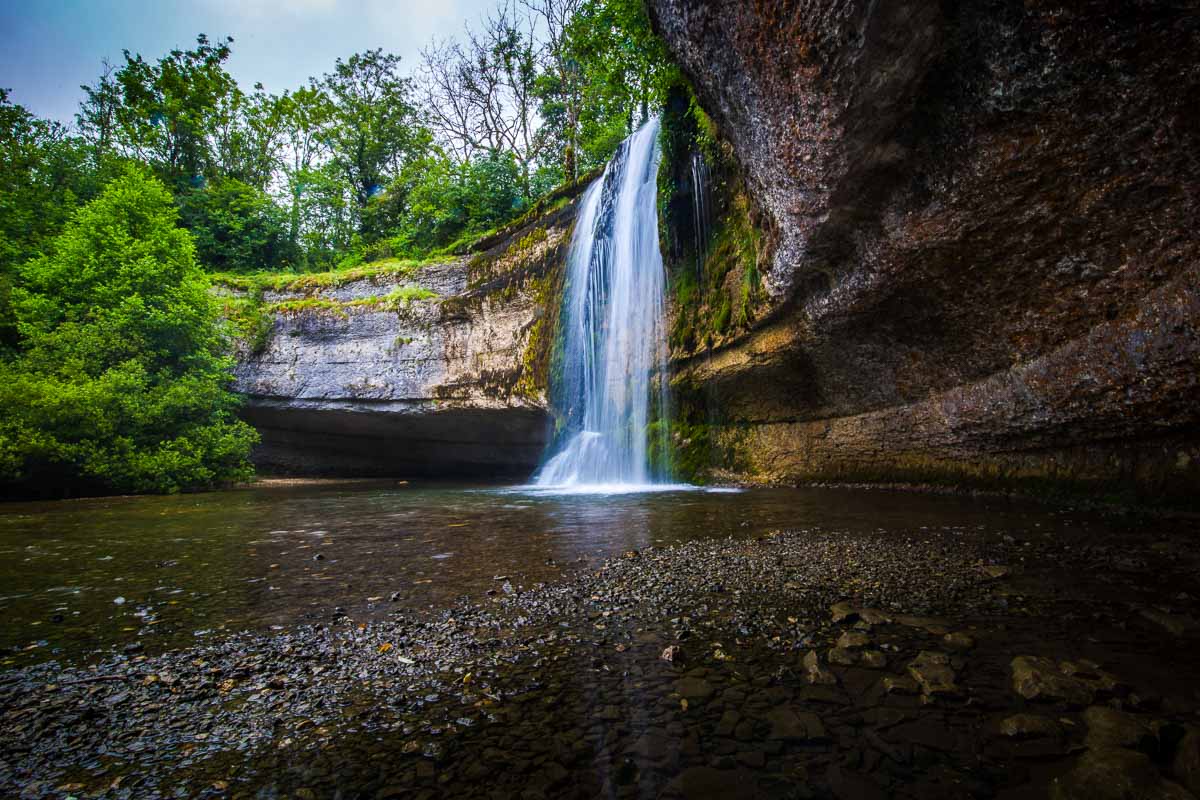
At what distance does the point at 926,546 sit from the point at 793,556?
0.94 meters

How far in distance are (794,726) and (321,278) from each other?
58.3ft

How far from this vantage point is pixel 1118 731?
1263 mm

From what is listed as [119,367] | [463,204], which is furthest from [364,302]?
[119,367]

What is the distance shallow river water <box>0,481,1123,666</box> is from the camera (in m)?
2.31

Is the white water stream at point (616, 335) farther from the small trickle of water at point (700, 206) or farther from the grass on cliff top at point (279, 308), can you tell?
the grass on cliff top at point (279, 308)

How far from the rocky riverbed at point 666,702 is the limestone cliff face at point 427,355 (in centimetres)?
1069

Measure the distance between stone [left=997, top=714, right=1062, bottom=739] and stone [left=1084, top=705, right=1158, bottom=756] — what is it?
0.07 m

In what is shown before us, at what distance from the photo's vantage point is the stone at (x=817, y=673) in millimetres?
1578

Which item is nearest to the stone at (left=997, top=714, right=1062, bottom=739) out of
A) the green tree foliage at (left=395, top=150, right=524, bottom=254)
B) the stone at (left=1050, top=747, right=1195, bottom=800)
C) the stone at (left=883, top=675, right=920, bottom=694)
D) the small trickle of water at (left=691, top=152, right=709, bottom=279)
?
the stone at (left=1050, top=747, right=1195, bottom=800)

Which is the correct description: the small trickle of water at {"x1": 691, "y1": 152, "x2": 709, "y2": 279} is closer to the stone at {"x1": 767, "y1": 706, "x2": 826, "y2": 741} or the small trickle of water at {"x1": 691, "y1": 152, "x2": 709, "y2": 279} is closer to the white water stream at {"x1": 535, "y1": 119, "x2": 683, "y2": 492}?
the white water stream at {"x1": 535, "y1": 119, "x2": 683, "y2": 492}

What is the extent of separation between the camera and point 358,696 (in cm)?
155

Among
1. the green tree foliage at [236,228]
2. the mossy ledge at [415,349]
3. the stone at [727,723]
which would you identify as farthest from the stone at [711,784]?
the green tree foliage at [236,228]

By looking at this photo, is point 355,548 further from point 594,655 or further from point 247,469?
point 247,469

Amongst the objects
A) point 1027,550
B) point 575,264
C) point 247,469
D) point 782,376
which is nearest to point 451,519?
point 1027,550
